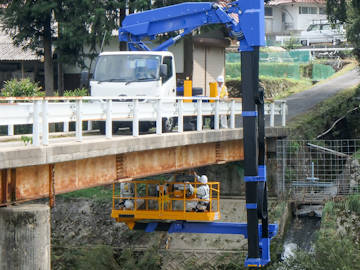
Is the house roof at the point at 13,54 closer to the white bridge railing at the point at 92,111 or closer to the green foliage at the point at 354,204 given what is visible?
the white bridge railing at the point at 92,111

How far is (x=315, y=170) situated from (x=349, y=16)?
8.65 m

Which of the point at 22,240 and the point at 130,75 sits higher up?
the point at 130,75

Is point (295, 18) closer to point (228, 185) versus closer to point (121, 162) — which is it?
point (228, 185)

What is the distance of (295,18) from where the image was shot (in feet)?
243

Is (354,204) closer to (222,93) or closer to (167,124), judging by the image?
(222,93)

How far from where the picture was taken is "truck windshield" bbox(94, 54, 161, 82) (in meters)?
21.6

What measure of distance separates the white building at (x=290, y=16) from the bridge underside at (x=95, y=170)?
2062 inches

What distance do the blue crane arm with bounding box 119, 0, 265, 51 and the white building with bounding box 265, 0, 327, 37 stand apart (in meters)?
49.9

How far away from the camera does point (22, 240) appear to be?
Result: 13352mm

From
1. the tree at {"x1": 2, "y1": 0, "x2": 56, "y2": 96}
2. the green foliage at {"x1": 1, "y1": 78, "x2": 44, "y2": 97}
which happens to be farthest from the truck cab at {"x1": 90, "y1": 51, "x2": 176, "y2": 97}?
the tree at {"x1": 2, "y1": 0, "x2": 56, "y2": 96}

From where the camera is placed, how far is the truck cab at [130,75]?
21422 mm

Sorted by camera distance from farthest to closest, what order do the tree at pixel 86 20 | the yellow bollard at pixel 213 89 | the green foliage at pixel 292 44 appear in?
the green foliage at pixel 292 44, the tree at pixel 86 20, the yellow bollard at pixel 213 89

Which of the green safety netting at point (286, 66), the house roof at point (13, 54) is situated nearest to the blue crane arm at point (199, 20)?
the house roof at point (13, 54)

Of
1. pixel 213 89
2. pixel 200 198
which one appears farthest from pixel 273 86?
pixel 200 198
